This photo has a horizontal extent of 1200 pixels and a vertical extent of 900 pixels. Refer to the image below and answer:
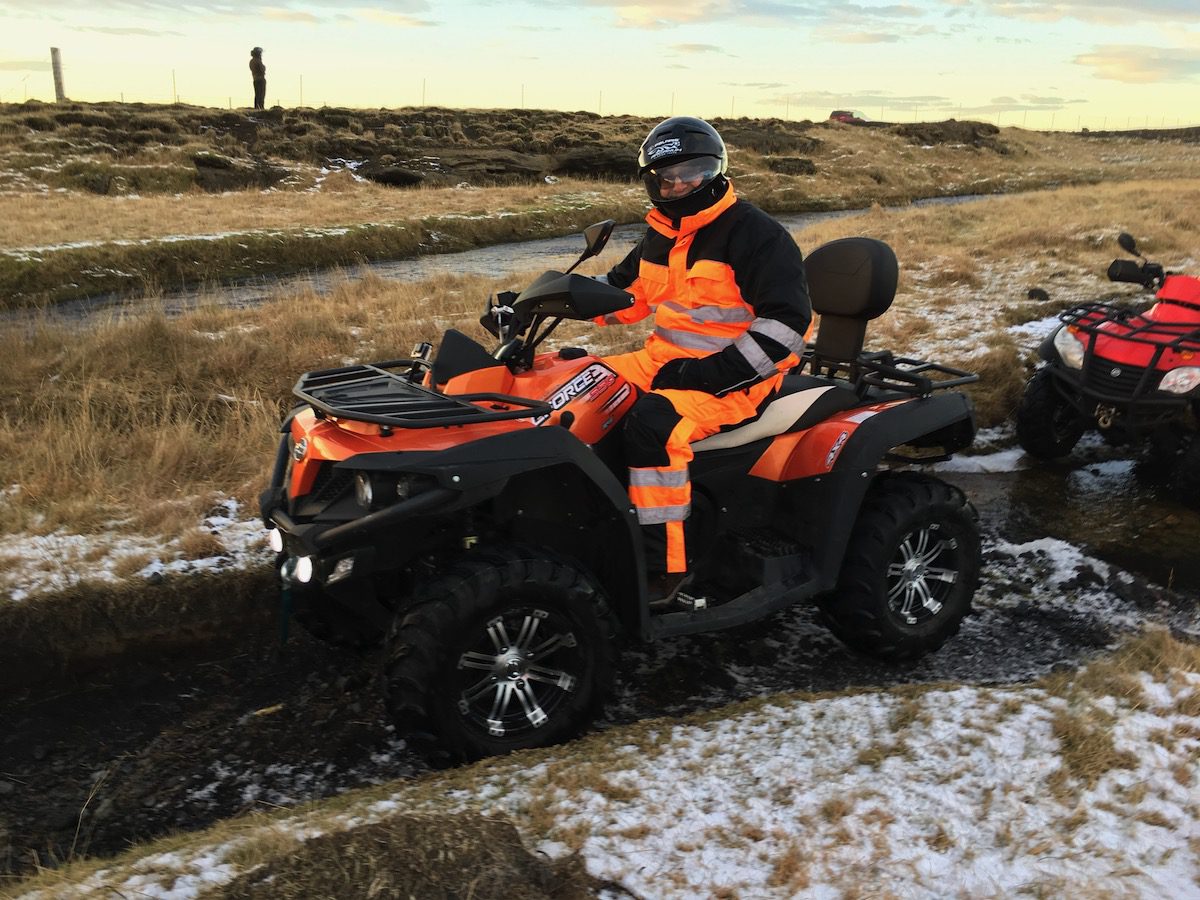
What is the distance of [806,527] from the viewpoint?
13.0 feet

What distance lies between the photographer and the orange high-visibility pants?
3439mm

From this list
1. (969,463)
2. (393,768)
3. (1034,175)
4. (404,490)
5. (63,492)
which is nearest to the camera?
(404,490)

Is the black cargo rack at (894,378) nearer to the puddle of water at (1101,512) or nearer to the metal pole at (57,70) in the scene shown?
the puddle of water at (1101,512)

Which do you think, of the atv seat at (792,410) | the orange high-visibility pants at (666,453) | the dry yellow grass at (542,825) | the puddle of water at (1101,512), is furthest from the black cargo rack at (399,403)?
A: the puddle of water at (1101,512)

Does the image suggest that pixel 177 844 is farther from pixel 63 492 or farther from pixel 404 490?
pixel 63 492

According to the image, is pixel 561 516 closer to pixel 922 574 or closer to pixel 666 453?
pixel 666 453

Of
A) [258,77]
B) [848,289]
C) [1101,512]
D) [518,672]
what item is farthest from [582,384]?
[258,77]

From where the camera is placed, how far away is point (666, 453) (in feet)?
11.3

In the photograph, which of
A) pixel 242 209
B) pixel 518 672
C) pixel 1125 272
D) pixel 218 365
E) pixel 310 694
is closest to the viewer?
pixel 518 672

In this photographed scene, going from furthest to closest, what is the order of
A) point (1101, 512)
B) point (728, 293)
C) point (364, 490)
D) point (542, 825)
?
1. point (1101, 512)
2. point (728, 293)
3. point (364, 490)
4. point (542, 825)

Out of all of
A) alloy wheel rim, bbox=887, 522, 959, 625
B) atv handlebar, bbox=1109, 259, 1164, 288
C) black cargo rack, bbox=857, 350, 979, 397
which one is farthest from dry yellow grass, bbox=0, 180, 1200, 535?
alloy wheel rim, bbox=887, 522, 959, 625

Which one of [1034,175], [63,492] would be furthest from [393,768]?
[1034,175]

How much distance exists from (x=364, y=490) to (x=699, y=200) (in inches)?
67.5

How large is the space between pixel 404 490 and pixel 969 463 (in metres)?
4.94
